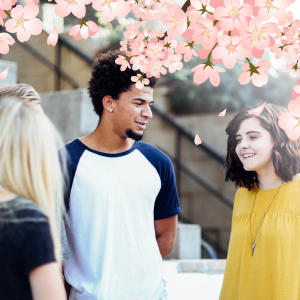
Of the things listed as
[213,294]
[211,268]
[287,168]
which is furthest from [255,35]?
[211,268]

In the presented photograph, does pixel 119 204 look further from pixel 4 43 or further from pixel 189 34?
pixel 4 43

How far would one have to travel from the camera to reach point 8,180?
47.9 inches

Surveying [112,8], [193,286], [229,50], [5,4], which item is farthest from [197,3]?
[193,286]

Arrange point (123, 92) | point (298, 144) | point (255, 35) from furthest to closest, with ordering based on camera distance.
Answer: point (123, 92) < point (298, 144) < point (255, 35)

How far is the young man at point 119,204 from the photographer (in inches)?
80.4

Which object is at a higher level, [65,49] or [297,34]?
[65,49]

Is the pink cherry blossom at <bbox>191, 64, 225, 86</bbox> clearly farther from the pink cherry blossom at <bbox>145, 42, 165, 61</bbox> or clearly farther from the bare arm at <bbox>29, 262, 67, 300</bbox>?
the bare arm at <bbox>29, 262, 67, 300</bbox>

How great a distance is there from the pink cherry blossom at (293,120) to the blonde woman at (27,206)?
0.95m

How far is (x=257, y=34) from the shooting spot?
1.73m

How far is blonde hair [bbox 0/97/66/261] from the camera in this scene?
4.00 feet

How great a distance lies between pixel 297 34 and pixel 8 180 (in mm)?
1431

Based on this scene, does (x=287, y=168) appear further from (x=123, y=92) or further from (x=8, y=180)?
(x=8, y=180)

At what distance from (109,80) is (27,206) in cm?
141

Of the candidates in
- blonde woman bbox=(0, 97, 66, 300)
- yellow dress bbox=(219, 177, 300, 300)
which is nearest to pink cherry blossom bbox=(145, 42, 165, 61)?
yellow dress bbox=(219, 177, 300, 300)
